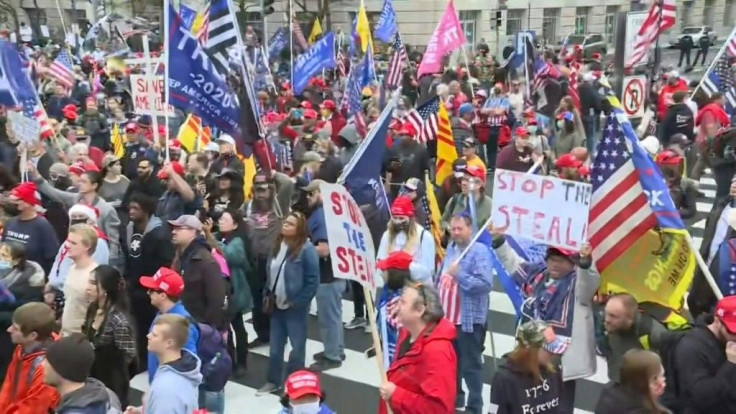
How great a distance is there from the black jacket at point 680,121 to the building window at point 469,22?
99.1 ft

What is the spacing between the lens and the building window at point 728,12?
5788cm

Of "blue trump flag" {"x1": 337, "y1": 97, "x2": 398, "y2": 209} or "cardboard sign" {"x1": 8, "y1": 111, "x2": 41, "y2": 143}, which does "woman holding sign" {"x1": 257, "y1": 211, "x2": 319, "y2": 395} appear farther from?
"cardboard sign" {"x1": 8, "y1": 111, "x2": 41, "y2": 143}

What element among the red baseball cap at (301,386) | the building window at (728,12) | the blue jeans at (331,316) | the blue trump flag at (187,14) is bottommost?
the building window at (728,12)

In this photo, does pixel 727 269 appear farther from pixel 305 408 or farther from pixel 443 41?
pixel 443 41

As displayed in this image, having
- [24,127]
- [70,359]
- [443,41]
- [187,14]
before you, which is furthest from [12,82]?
[70,359]

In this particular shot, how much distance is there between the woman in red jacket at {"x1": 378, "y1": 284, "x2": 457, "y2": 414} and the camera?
4.90 meters

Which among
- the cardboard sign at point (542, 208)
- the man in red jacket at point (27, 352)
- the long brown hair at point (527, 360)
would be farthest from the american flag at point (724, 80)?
the man in red jacket at point (27, 352)

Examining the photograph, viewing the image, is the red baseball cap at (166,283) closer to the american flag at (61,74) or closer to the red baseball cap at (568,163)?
the red baseball cap at (568,163)

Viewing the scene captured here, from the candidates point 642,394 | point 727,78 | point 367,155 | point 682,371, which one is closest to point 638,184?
point 682,371

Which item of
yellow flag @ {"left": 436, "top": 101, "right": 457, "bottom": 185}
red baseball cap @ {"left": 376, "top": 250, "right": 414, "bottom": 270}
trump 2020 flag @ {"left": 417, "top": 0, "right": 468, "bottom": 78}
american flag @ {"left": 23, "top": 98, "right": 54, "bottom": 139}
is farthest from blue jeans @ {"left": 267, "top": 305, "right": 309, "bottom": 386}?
trump 2020 flag @ {"left": 417, "top": 0, "right": 468, "bottom": 78}

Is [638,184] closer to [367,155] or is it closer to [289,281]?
[367,155]

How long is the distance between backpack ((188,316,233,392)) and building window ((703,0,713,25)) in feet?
182

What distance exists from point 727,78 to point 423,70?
5.90 m

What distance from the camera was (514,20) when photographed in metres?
46.9
